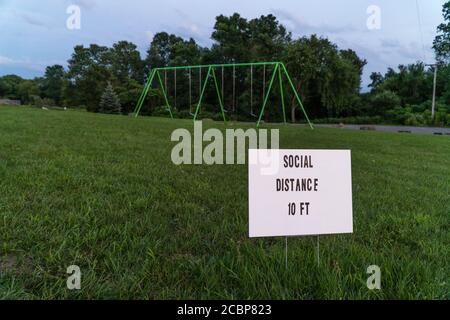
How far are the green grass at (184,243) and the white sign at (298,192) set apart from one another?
25cm

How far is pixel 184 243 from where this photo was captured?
202 centimetres

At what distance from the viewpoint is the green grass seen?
1526mm

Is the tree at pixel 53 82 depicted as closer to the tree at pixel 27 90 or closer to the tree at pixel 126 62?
the tree at pixel 27 90

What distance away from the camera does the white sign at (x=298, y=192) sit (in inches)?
60.0

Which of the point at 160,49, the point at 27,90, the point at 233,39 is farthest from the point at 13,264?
the point at 27,90

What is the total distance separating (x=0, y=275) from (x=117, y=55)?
4935 centimetres

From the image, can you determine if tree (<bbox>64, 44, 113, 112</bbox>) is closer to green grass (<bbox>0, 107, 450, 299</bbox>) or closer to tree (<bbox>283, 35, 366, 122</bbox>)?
tree (<bbox>283, 35, 366, 122</bbox>)

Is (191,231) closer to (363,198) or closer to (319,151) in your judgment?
(319,151)

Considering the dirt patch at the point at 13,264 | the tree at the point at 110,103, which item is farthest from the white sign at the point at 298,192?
the tree at the point at 110,103

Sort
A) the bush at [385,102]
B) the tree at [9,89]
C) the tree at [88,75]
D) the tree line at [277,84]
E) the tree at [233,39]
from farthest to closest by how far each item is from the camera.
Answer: the tree at [9,89]
the tree at [88,75]
the tree at [233,39]
the bush at [385,102]
the tree line at [277,84]

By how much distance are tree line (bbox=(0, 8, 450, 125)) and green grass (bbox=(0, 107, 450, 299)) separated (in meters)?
21.9

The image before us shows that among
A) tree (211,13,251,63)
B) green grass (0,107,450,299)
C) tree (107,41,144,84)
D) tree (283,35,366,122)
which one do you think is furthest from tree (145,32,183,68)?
green grass (0,107,450,299)

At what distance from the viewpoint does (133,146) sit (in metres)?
5.90
